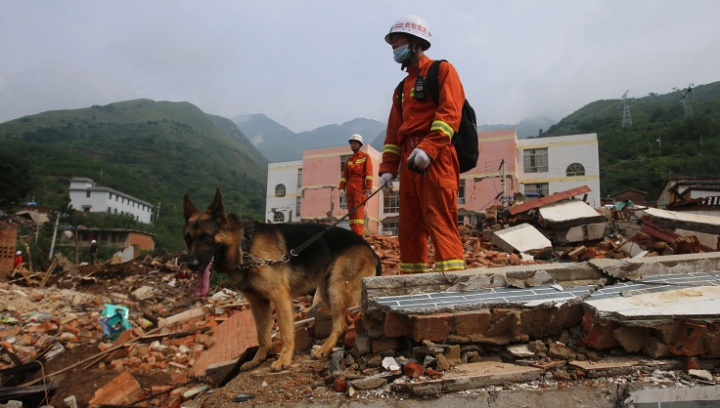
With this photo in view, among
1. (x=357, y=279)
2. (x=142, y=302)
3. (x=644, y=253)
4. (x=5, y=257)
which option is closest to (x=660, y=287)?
(x=357, y=279)

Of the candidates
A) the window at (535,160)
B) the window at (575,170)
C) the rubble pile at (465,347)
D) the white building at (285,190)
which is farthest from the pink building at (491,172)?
the rubble pile at (465,347)

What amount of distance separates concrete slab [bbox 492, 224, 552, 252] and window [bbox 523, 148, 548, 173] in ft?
95.0

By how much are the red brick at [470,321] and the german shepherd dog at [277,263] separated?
1242 mm

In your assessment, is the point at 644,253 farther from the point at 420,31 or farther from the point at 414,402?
the point at 414,402

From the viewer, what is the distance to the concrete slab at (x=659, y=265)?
3232 mm

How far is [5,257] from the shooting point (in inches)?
453

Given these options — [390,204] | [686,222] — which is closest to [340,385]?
[686,222]

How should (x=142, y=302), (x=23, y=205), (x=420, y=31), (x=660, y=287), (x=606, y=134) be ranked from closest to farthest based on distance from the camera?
(x=660, y=287)
(x=420, y=31)
(x=142, y=302)
(x=23, y=205)
(x=606, y=134)

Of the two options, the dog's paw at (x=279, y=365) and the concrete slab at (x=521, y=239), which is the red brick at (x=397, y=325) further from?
the concrete slab at (x=521, y=239)

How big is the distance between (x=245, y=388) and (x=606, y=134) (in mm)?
70548

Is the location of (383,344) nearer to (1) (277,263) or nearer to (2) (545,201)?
(1) (277,263)

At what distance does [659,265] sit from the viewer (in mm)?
3309

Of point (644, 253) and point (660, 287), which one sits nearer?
point (660, 287)

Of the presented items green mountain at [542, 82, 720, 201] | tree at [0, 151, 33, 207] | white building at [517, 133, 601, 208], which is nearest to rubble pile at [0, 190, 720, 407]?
white building at [517, 133, 601, 208]
